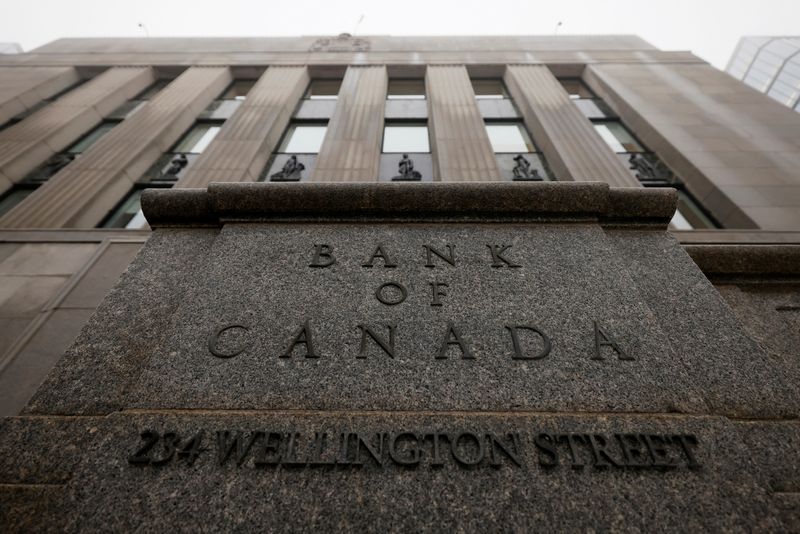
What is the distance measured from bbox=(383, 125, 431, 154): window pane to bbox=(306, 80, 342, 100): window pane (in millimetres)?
4187

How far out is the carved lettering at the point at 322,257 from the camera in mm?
3760

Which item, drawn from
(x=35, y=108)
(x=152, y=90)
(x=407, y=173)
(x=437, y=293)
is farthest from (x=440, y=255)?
(x=152, y=90)

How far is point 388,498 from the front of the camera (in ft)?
7.53

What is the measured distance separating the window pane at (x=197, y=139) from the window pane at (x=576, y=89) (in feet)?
40.2

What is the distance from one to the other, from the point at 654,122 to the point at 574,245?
27.8ft

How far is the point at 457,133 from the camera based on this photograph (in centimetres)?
962

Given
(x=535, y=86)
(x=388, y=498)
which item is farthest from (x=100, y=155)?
(x=535, y=86)

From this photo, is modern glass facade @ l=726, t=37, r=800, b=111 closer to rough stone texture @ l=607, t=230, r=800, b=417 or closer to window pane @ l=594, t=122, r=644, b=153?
window pane @ l=594, t=122, r=644, b=153

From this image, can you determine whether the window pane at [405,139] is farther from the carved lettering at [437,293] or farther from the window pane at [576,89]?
the carved lettering at [437,293]

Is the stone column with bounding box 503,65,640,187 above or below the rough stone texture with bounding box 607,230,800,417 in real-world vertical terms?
above

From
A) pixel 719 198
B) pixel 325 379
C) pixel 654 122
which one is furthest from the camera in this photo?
pixel 654 122

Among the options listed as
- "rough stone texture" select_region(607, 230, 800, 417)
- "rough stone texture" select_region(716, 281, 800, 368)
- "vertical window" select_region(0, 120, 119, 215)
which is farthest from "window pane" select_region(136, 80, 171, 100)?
"rough stone texture" select_region(716, 281, 800, 368)

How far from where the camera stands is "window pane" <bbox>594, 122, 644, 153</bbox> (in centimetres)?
1007

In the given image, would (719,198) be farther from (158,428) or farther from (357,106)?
(158,428)
